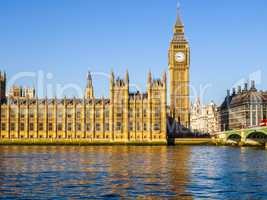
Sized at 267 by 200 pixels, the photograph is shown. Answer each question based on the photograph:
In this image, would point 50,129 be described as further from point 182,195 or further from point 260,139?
point 182,195

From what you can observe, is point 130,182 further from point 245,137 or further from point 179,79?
point 179,79

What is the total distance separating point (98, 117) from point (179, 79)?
41343mm

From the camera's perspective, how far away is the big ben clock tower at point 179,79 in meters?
178

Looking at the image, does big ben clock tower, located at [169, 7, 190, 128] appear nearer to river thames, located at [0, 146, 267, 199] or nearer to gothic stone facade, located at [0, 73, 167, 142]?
gothic stone facade, located at [0, 73, 167, 142]

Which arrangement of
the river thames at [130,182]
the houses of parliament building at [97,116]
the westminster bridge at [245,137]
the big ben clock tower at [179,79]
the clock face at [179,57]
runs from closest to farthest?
the river thames at [130,182] → the westminster bridge at [245,137] → the houses of parliament building at [97,116] → the big ben clock tower at [179,79] → the clock face at [179,57]

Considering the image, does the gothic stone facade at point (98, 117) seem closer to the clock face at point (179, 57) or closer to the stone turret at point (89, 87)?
the stone turret at point (89, 87)

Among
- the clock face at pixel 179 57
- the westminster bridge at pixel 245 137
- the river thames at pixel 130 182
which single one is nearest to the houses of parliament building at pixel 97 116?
the westminster bridge at pixel 245 137

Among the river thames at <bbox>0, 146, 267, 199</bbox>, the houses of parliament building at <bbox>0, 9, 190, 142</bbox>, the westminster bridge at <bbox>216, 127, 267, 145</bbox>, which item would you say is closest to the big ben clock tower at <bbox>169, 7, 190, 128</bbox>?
the westminster bridge at <bbox>216, 127, 267, 145</bbox>

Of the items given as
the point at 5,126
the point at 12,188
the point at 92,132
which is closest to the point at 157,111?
the point at 92,132

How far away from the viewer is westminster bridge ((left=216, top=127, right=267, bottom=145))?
12494cm

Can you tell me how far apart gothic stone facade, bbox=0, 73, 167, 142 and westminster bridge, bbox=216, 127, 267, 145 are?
18996mm

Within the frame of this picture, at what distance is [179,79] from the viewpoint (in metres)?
182

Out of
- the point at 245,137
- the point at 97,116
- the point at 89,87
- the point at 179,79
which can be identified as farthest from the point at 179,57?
the point at 245,137

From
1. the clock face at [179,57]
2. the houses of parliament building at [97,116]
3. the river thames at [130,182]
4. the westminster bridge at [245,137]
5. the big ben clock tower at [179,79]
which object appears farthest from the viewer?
the clock face at [179,57]
